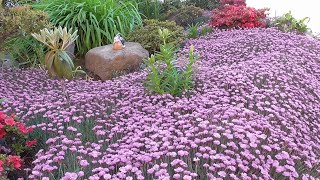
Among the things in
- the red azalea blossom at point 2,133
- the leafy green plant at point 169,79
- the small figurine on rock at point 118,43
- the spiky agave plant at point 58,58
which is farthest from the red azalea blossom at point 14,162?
the small figurine on rock at point 118,43

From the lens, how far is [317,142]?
13.7 ft

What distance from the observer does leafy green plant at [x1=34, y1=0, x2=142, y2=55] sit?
775 centimetres

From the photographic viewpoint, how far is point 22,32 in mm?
6344

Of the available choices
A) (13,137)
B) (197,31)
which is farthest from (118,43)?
(13,137)

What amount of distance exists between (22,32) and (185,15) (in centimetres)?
478

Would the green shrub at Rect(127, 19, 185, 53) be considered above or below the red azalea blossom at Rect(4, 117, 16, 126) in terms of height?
below

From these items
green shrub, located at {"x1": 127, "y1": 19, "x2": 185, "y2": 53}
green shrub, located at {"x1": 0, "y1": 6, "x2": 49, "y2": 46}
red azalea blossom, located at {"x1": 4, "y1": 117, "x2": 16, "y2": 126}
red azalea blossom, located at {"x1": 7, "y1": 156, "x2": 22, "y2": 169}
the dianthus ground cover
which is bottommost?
green shrub, located at {"x1": 127, "y1": 19, "x2": 185, "y2": 53}

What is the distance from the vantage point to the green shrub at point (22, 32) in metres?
5.87

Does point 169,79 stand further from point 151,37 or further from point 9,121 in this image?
point 151,37

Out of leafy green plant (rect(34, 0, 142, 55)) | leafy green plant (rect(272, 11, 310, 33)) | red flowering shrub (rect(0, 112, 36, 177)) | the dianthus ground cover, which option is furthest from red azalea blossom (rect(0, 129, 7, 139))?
leafy green plant (rect(272, 11, 310, 33))

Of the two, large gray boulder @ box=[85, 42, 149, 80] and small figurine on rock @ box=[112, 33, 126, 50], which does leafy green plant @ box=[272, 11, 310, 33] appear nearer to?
large gray boulder @ box=[85, 42, 149, 80]

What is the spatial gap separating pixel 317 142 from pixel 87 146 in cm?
213

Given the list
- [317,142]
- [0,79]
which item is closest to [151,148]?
[317,142]

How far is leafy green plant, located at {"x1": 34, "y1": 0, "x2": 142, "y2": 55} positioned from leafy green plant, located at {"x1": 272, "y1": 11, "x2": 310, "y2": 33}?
330 cm
